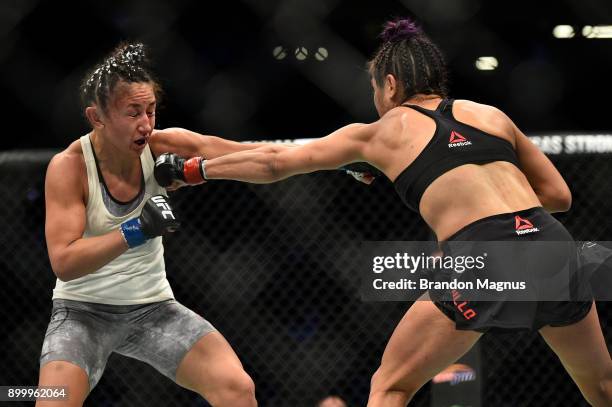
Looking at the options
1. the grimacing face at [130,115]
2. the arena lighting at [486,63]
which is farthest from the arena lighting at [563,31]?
the grimacing face at [130,115]

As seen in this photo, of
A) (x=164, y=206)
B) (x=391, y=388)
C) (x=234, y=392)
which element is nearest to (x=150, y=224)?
(x=164, y=206)

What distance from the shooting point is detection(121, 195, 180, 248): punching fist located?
6.99 ft

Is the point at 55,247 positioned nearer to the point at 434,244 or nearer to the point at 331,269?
the point at 434,244

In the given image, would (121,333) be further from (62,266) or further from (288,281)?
(288,281)

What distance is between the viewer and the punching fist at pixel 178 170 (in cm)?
229

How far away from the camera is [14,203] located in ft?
11.6

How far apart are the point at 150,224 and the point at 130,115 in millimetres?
341

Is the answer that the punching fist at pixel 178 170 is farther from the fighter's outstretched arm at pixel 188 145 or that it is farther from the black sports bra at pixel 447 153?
the black sports bra at pixel 447 153

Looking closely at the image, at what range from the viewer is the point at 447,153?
2070mm

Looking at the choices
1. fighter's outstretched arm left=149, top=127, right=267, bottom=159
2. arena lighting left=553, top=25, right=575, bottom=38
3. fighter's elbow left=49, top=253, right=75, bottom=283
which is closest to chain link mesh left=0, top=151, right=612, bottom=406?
arena lighting left=553, top=25, right=575, bottom=38

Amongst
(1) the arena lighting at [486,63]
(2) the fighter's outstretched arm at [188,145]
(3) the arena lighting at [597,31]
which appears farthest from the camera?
(1) the arena lighting at [486,63]

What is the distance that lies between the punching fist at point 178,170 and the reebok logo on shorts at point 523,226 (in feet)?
2.57

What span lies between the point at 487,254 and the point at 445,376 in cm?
100

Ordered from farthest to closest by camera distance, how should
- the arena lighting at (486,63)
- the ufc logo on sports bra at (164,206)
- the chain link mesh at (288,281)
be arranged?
the arena lighting at (486,63), the chain link mesh at (288,281), the ufc logo on sports bra at (164,206)
